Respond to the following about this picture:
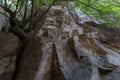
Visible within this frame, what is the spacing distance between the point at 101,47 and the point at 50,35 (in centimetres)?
164

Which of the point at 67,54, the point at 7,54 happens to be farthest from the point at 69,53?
the point at 7,54

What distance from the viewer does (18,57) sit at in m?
7.06

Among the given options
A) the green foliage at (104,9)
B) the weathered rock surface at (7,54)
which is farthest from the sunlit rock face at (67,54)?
the green foliage at (104,9)

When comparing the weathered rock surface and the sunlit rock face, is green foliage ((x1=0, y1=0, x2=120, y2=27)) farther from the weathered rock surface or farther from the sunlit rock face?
the weathered rock surface

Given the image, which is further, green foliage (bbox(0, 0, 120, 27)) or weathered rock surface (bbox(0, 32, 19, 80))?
weathered rock surface (bbox(0, 32, 19, 80))

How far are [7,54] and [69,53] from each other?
192 centimetres

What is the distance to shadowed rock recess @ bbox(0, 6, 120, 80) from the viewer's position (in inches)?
232

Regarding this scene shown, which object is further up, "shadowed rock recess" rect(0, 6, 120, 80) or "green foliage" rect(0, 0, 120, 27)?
"green foliage" rect(0, 0, 120, 27)

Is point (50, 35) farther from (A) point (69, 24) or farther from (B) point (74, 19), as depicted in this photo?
(B) point (74, 19)

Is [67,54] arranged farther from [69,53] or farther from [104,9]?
[104,9]

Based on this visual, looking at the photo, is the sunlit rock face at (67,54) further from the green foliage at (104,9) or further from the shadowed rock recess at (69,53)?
the green foliage at (104,9)

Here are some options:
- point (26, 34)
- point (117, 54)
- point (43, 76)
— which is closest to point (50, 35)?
point (26, 34)

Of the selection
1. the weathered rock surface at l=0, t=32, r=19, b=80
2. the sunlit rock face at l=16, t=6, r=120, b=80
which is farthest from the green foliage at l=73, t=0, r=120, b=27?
the weathered rock surface at l=0, t=32, r=19, b=80

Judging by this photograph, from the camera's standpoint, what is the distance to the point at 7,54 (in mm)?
6801
